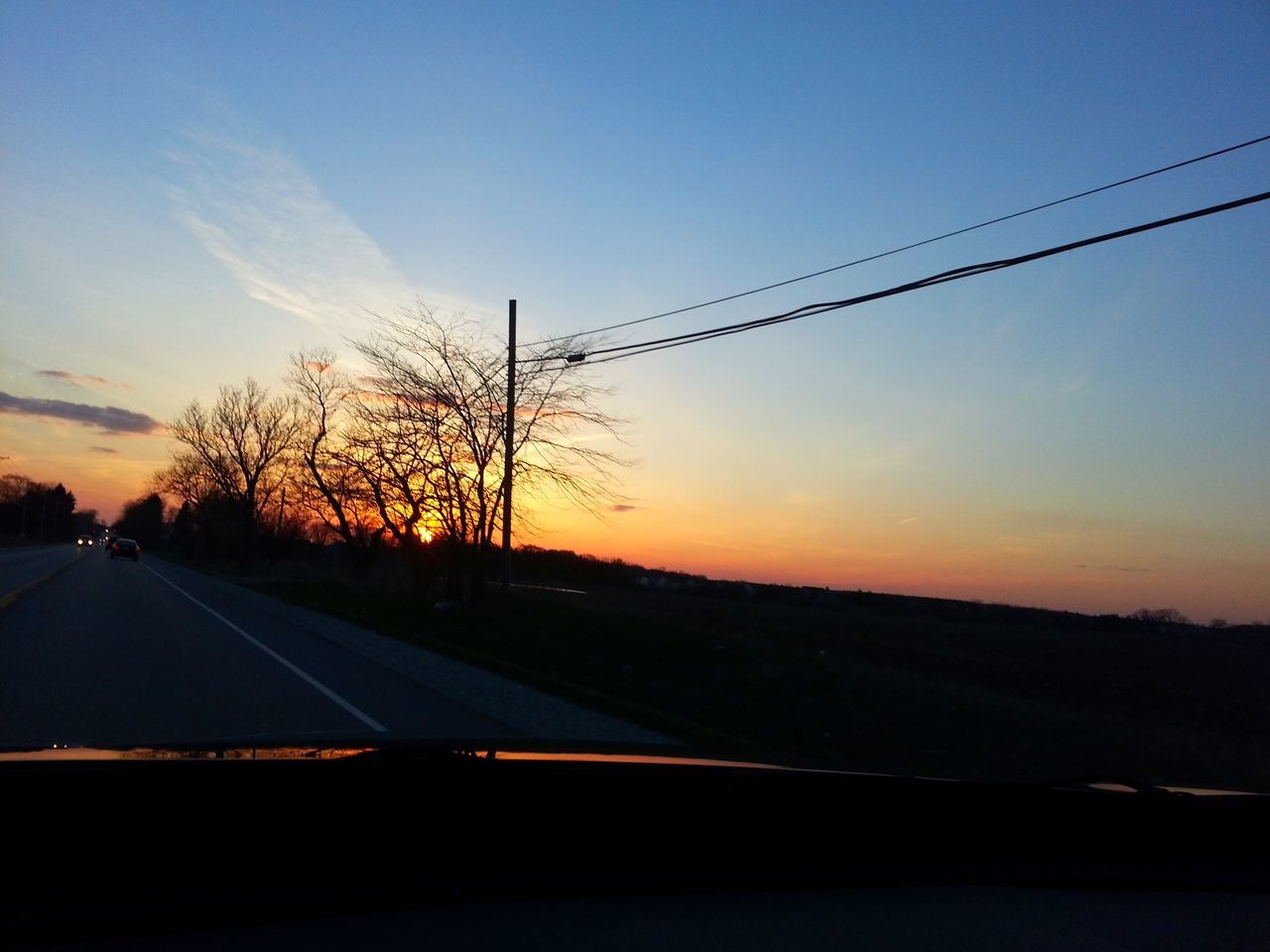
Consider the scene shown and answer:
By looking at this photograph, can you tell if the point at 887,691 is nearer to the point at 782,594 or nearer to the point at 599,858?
the point at 599,858

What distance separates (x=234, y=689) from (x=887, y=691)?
9283mm

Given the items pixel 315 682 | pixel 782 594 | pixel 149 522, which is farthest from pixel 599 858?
pixel 149 522

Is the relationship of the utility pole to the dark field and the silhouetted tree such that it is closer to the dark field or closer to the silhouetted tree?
the dark field

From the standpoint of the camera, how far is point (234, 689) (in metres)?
13.7

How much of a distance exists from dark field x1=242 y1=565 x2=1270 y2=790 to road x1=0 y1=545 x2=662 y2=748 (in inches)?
55.0

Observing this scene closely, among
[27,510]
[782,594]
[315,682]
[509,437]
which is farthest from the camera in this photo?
[27,510]

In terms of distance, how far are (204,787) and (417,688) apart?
12317 mm

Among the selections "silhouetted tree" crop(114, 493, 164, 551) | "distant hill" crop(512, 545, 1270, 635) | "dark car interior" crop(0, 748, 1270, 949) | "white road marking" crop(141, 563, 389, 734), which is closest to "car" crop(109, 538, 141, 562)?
"distant hill" crop(512, 545, 1270, 635)

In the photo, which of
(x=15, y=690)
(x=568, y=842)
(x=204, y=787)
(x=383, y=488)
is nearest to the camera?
(x=204, y=787)

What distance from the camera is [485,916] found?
2.81 meters

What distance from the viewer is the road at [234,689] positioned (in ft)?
35.4

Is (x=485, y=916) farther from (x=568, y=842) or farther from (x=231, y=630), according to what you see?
(x=231, y=630)

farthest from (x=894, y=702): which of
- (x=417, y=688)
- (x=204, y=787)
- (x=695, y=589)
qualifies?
(x=695, y=589)

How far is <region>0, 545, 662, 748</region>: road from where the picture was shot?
1080cm
